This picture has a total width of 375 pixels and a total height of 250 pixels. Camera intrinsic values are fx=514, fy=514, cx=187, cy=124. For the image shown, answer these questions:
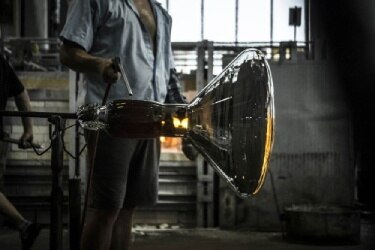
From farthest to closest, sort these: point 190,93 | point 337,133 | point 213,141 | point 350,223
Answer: point 190,93 < point 337,133 < point 350,223 < point 213,141

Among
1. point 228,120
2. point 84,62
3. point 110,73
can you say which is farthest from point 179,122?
point 84,62

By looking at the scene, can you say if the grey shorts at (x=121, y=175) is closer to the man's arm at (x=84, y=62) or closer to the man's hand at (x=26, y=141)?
the man's arm at (x=84, y=62)

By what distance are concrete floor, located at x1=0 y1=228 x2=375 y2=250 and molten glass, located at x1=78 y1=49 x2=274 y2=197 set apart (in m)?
3.23

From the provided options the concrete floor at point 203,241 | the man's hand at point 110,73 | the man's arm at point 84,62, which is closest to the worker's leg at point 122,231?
the man's arm at point 84,62

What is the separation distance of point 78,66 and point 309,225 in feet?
10.9

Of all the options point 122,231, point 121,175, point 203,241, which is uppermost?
point 121,175

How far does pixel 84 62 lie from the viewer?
1849mm

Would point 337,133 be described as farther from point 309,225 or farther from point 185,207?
point 185,207

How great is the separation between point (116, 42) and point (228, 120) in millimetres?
1065

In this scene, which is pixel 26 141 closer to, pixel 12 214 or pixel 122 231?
pixel 12 214

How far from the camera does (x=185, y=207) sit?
18.4 feet

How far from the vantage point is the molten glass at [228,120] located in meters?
1.11

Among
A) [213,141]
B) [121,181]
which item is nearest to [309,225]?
[121,181]

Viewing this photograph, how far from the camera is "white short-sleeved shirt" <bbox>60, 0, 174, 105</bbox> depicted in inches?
77.6
